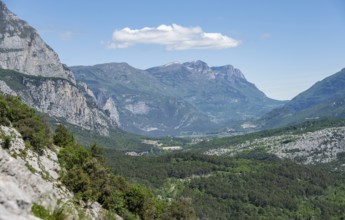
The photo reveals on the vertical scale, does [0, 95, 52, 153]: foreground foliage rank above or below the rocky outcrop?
above

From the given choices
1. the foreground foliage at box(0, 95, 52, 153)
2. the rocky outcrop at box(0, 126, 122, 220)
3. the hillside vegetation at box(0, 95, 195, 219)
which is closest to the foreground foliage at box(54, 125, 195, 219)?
the hillside vegetation at box(0, 95, 195, 219)

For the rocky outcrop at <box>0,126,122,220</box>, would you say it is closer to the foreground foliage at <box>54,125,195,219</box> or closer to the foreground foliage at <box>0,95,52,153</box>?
the foreground foliage at <box>0,95,52,153</box>

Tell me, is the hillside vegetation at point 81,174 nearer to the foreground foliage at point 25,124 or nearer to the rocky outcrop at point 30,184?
the foreground foliage at point 25,124

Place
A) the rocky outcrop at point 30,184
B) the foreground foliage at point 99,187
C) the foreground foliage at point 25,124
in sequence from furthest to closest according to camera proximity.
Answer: the foreground foliage at point 25,124 < the foreground foliage at point 99,187 < the rocky outcrop at point 30,184

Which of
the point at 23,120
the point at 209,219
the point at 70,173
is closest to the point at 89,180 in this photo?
the point at 70,173

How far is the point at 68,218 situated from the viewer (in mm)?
52031

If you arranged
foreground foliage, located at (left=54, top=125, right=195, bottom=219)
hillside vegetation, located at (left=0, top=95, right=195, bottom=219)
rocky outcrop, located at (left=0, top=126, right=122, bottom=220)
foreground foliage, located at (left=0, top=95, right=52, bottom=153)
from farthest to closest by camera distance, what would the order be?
foreground foliage, located at (left=0, top=95, right=52, bottom=153) < foreground foliage, located at (left=54, top=125, right=195, bottom=219) < hillside vegetation, located at (left=0, top=95, right=195, bottom=219) < rocky outcrop, located at (left=0, top=126, right=122, bottom=220)

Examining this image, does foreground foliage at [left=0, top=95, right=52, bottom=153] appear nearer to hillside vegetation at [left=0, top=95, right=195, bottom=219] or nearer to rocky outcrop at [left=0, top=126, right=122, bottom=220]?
hillside vegetation at [left=0, top=95, right=195, bottom=219]

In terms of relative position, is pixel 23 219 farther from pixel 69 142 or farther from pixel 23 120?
pixel 69 142

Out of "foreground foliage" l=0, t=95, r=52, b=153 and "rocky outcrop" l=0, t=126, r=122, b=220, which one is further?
"foreground foliage" l=0, t=95, r=52, b=153

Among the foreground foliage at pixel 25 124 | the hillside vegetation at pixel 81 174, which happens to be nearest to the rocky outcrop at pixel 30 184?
the hillside vegetation at pixel 81 174

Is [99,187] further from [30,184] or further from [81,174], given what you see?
[30,184]

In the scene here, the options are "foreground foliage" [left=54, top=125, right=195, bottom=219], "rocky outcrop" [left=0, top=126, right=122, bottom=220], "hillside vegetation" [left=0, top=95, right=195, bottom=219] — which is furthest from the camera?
"foreground foliage" [left=54, top=125, right=195, bottom=219]

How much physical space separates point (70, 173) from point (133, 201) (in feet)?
79.9
